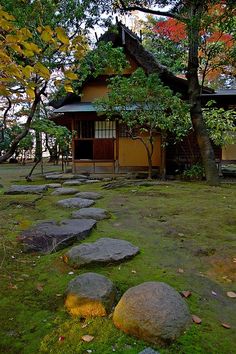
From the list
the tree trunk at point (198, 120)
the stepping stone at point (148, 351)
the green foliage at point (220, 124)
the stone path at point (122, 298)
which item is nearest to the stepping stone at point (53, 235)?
the stone path at point (122, 298)

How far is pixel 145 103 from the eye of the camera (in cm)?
1042

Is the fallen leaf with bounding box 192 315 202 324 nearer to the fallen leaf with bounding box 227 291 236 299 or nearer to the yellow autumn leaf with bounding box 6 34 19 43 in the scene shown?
the fallen leaf with bounding box 227 291 236 299

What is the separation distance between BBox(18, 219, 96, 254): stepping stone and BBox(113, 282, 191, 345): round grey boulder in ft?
5.36

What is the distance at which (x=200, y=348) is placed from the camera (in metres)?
2.14

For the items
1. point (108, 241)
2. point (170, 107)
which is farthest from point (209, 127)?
point (108, 241)

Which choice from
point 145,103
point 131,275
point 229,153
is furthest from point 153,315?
point 229,153

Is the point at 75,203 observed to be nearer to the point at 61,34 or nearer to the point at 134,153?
the point at 61,34

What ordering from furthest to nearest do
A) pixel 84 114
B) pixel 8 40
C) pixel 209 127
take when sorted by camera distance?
pixel 84 114, pixel 209 127, pixel 8 40

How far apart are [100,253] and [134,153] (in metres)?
9.68

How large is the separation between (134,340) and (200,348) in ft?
1.41

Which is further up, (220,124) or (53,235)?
(220,124)

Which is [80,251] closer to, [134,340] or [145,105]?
[134,340]

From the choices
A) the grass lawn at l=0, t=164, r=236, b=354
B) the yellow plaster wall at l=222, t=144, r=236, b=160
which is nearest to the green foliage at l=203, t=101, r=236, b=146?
the yellow plaster wall at l=222, t=144, r=236, b=160

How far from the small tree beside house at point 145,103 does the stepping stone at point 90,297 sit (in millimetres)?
7813
